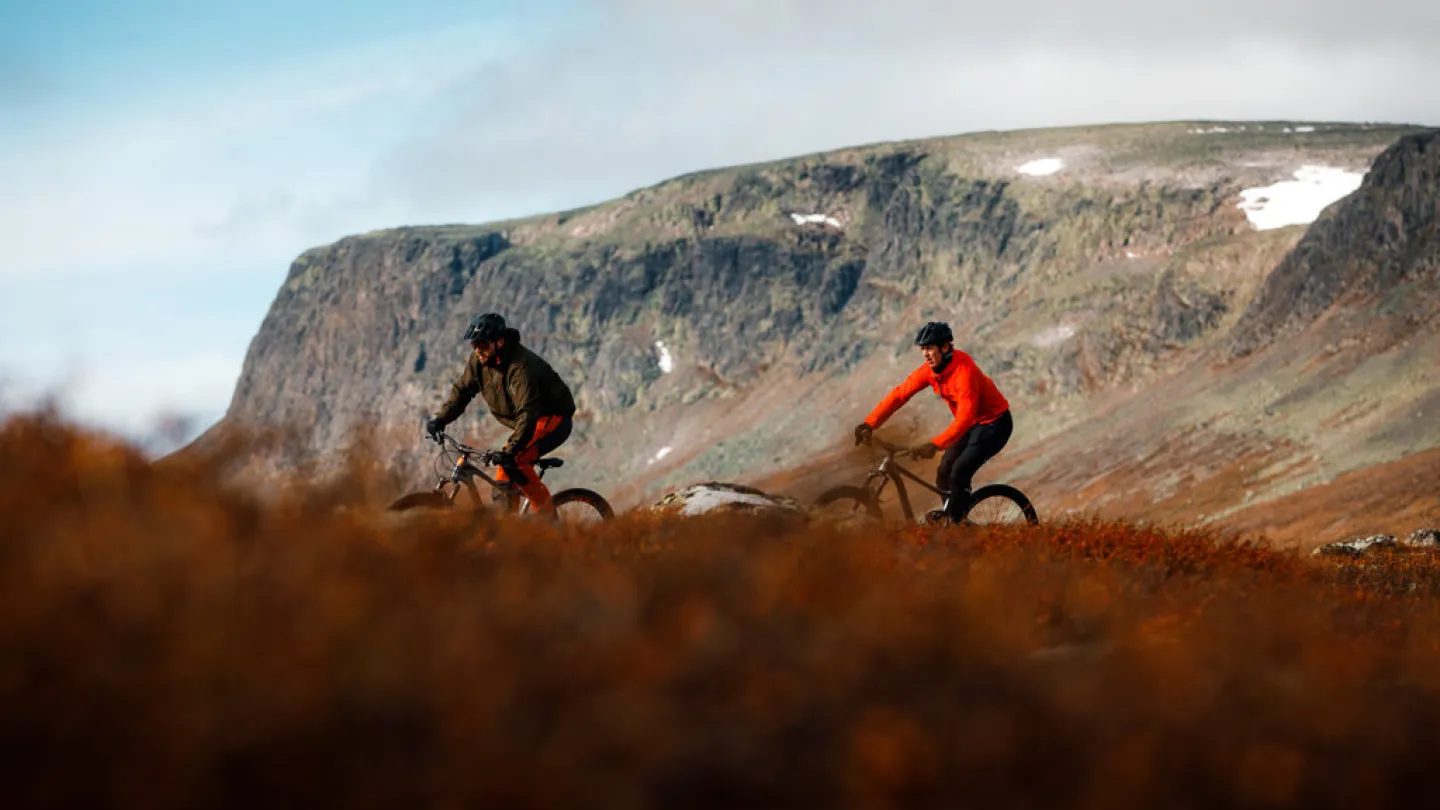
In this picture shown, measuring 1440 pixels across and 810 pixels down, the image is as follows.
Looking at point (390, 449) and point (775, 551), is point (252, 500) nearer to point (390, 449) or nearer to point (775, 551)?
point (390, 449)

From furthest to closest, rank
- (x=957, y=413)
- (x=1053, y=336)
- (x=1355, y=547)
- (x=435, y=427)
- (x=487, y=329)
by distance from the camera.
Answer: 1. (x=1053, y=336)
2. (x=1355, y=547)
3. (x=957, y=413)
4. (x=435, y=427)
5. (x=487, y=329)

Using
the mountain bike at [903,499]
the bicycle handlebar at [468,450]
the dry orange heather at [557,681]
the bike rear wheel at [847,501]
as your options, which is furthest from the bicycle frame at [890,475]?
the dry orange heather at [557,681]

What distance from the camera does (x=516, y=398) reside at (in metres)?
14.3

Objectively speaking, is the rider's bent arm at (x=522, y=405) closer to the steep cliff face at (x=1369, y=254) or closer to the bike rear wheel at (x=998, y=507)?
the bike rear wheel at (x=998, y=507)

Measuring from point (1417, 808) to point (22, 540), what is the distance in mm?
5970

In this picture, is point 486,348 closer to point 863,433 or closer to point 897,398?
point 863,433

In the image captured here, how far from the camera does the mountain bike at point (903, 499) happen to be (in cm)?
1562

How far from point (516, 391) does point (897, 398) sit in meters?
4.06

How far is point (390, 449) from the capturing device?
939cm

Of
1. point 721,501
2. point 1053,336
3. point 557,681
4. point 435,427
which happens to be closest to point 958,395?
point 721,501

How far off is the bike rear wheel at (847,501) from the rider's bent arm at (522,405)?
10.9 ft

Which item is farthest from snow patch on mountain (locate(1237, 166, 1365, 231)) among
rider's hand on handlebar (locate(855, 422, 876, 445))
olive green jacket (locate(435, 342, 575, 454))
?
olive green jacket (locate(435, 342, 575, 454))

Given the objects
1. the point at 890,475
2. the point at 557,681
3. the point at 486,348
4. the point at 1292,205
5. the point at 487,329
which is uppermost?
the point at 487,329

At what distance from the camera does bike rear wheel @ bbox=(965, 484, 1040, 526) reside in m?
16.0
